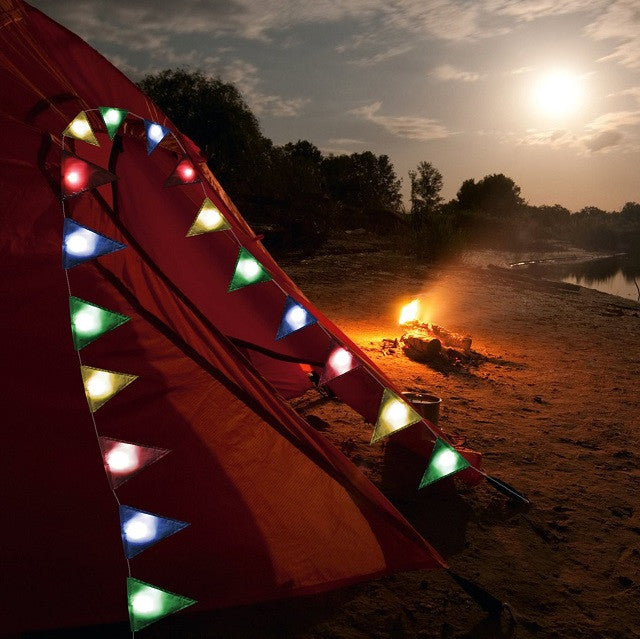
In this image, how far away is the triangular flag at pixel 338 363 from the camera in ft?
10.0

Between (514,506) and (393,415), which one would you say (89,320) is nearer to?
(393,415)

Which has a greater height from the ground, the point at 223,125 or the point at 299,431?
the point at 223,125

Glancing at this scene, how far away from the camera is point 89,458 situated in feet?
6.82

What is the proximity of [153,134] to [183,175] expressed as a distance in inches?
12.4

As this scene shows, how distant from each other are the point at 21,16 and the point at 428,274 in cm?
1236

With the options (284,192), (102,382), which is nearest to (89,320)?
(102,382)

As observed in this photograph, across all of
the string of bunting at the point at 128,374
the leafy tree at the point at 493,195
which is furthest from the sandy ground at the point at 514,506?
the leafy tree at the point at 493,195

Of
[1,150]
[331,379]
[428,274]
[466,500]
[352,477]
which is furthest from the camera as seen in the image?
[428,274]

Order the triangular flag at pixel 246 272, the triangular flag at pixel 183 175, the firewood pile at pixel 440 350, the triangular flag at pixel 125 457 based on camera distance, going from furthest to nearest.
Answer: the firewood pile at pixel 440 350 → the triangular flag at pixel 183 175 → the triangular flag at pixel 246 272 → the triangular flag at pixel 125 457

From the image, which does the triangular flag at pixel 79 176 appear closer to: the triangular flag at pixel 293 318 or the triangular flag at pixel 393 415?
the triangular flag at pixel 293 318

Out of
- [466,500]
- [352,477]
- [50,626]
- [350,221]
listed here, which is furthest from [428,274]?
[50,626]

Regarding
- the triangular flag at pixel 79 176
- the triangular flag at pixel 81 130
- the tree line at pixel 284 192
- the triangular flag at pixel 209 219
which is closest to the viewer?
the triangular flag at pixel 79 176

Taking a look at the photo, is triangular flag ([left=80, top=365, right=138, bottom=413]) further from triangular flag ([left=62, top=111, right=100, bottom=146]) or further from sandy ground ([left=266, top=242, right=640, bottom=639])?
triangular flag ([left=62, top=111, right=100, bottom=146])

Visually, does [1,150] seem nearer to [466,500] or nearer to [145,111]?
[145,111]
